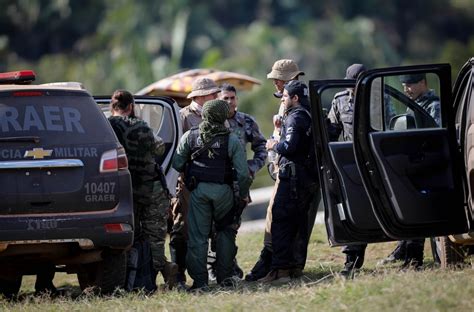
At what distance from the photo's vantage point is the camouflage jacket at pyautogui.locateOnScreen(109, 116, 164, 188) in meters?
10.8

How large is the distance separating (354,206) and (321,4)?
58972mm

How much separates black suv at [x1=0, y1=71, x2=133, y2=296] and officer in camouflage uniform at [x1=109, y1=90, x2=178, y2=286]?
0.69 meters

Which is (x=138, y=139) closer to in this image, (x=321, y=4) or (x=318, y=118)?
(x=318, y=118)

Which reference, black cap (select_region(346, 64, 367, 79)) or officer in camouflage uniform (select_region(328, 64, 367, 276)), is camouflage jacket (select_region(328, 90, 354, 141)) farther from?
black cap (select_region(346, 64, 367, 79))

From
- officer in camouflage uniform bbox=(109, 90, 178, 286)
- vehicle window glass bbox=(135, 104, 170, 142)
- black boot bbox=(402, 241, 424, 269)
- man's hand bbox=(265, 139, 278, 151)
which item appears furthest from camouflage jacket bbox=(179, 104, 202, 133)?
black boot bbox=(402, 241, 424, 269)

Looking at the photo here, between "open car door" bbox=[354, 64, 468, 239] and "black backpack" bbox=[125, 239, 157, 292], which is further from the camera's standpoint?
"black backpack" bbox=[125, 239, 157, 292]

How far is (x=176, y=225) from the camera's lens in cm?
1173

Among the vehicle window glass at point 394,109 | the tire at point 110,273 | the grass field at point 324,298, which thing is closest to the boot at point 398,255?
the grass field at point 324,298

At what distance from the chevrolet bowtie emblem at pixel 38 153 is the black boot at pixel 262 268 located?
2.70m

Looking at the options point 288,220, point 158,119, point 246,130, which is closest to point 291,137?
point 288,220

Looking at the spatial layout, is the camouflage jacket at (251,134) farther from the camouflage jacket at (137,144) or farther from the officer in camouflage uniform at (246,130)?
the camouflage jacket at (137,144)

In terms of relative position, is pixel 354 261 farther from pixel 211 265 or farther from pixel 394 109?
pixel 394 109

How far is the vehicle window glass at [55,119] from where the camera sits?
32.1ft

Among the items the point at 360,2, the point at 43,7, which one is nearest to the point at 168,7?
the point at 43,7
